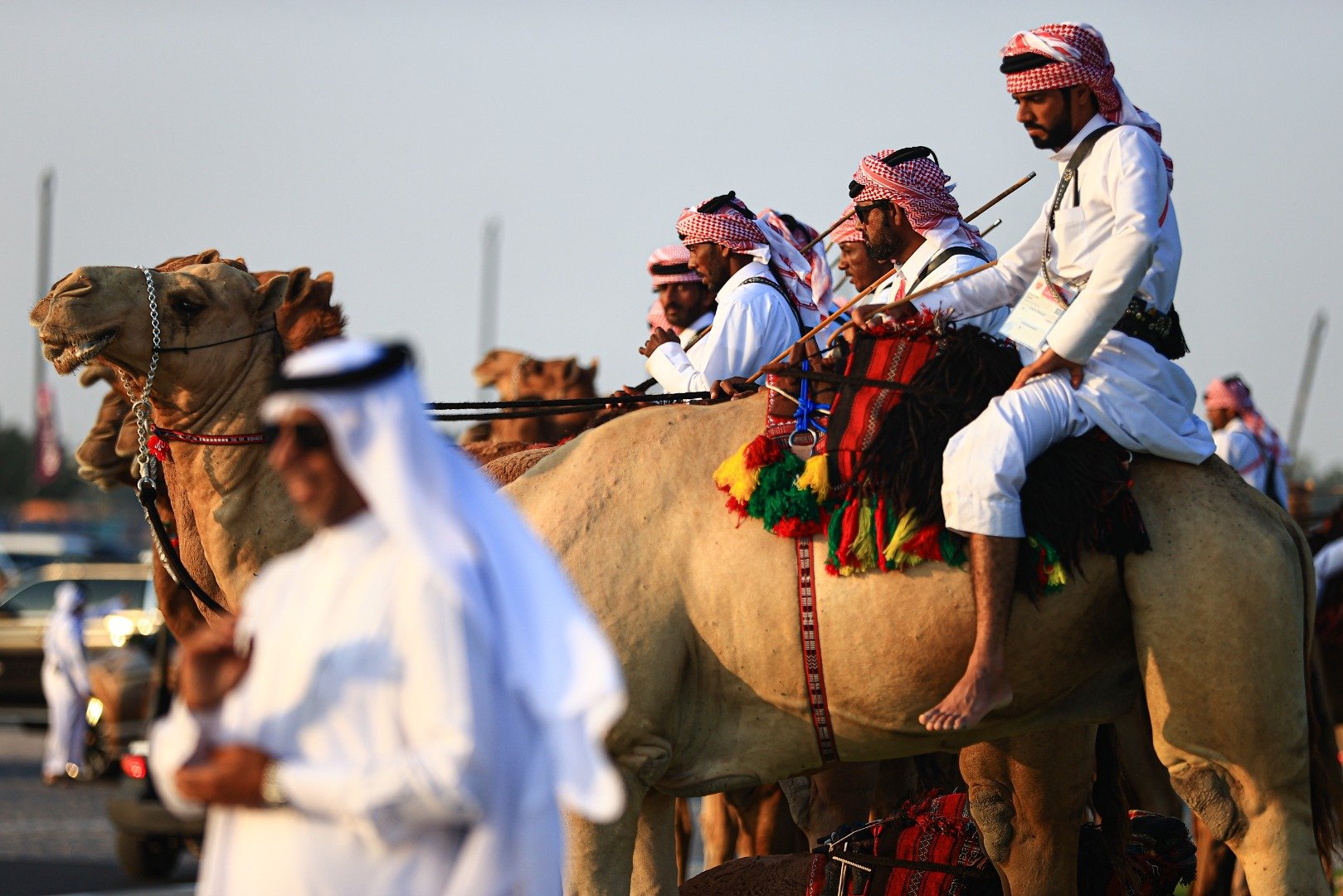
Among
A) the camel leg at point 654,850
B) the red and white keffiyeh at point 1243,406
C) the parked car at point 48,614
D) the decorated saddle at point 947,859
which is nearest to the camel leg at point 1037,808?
the decorated saddle at point 947,859

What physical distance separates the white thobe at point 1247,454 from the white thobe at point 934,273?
484 cm

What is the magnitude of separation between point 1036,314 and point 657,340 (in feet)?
7.96

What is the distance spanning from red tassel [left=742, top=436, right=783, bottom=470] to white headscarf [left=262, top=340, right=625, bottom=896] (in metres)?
2.47

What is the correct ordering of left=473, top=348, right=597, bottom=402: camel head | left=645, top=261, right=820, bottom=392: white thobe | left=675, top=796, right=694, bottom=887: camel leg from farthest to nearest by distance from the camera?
1. left=473, top=348, right=597, bottom=402: camel head
2. left=675, top=796, right=694, bottom=887: camel leg
3. left=645, top=261, right=820, bottom=392: white thobe

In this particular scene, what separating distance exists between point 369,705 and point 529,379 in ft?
24.0

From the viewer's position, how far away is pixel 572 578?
5.62 m

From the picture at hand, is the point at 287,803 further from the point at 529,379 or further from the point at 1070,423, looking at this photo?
the point at 529,379

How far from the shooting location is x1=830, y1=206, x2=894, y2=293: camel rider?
6.87 metres

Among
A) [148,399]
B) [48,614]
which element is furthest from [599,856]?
[48,614]

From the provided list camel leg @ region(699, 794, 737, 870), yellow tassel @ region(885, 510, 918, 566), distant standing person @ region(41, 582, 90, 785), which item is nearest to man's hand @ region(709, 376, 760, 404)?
yellow tassel @ region(885, 510, 918, 566)


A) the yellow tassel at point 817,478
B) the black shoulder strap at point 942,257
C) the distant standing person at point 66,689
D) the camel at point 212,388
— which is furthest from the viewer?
the distant standing person at point 66,689

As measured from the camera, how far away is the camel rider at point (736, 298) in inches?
261

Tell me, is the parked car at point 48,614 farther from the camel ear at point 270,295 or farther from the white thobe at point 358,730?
the white thobe at point 358,730

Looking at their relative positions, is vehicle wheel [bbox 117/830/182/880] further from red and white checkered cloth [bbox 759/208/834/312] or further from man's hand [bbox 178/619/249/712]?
man's hand [bbox 178/619/249/712]
